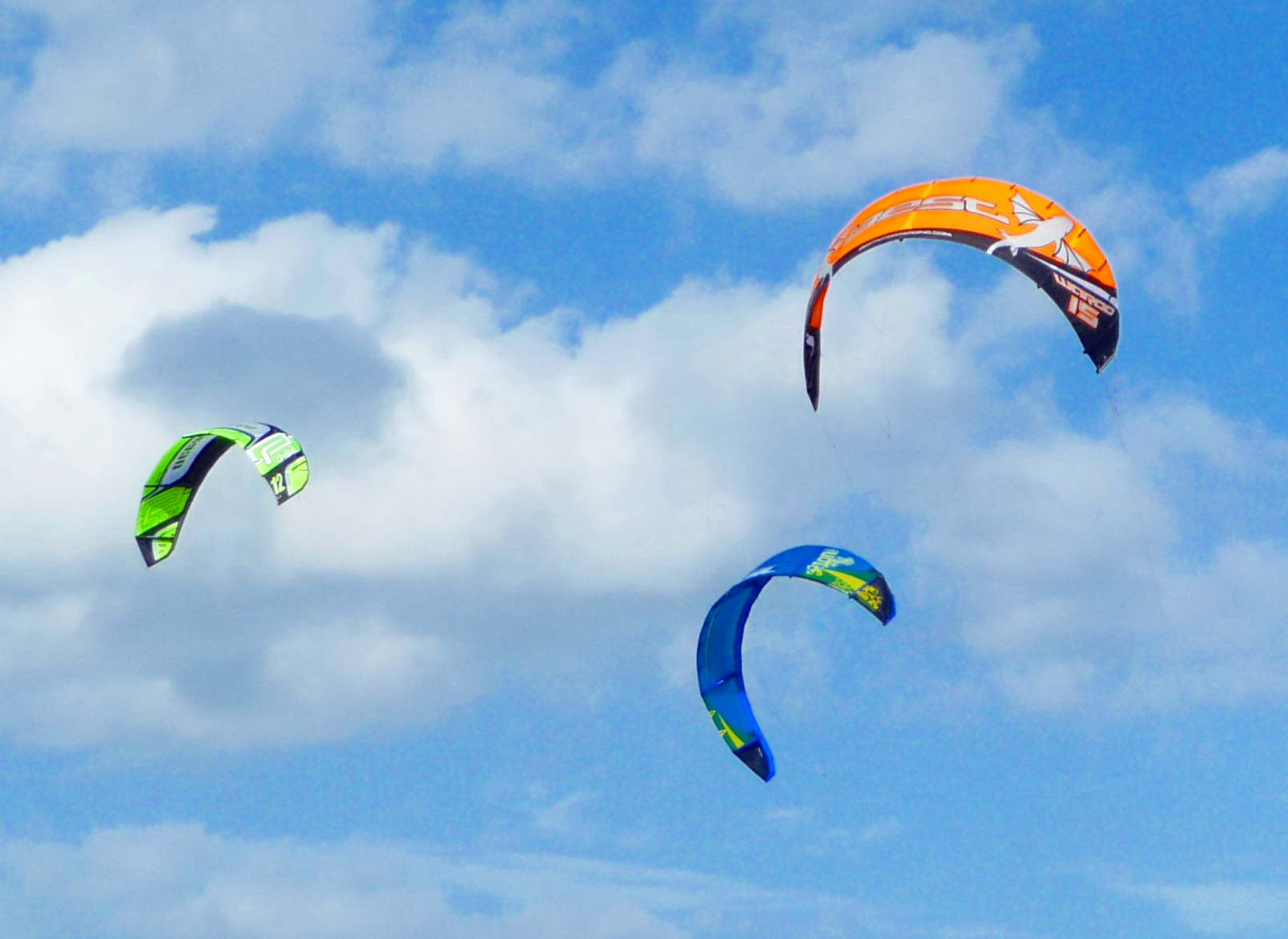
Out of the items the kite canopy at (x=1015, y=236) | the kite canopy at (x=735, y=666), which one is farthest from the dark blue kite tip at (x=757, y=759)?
the kite canopy at (x=1015, y=236)

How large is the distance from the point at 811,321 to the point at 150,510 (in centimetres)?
1891

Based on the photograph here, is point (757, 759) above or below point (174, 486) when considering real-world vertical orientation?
below

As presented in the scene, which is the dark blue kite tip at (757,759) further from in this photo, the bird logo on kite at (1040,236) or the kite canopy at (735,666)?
the bird logo on kite at (1040,236)

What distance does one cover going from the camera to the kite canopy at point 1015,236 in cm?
4434

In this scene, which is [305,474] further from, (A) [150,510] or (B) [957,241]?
(B) [957,241]

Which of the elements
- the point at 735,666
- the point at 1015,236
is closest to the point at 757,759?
the point at 735,666

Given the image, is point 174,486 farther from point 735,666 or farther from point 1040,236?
point 1040,236

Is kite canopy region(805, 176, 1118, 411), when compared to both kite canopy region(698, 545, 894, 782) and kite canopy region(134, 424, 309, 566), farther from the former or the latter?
kite canopy region(134, 424, 309, 566)

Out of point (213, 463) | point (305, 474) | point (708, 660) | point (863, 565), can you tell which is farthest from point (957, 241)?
point (213, 463)

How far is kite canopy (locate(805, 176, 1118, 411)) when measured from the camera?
145 ft

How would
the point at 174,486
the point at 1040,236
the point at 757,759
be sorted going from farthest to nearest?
the point at 174,486, the point at 757,759, the point at 1040,236

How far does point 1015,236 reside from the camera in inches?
1772

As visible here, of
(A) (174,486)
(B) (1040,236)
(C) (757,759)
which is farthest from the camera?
(A) (174,486)

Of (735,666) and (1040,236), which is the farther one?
(735,666)
